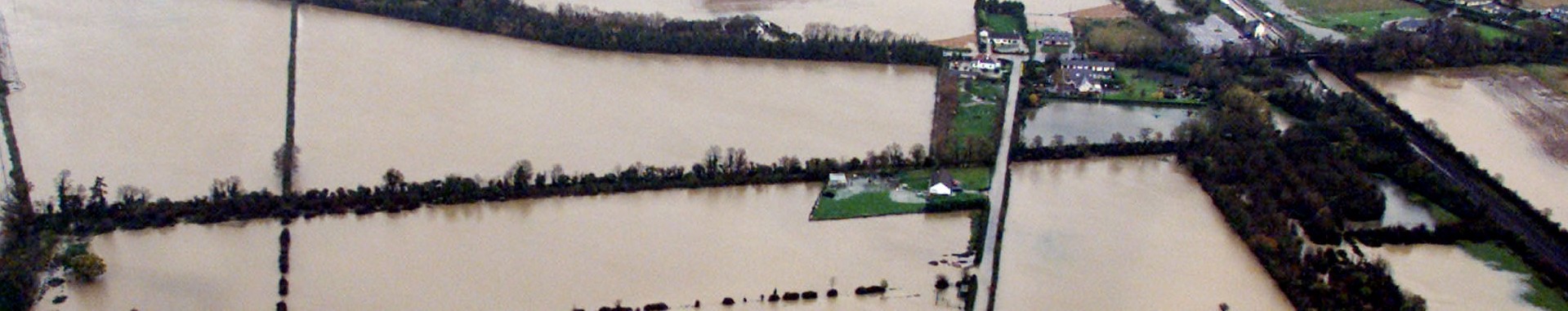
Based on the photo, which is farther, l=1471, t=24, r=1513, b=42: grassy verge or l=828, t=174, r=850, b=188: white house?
l=1471, t=24, r=1513, b=42: grassy verge

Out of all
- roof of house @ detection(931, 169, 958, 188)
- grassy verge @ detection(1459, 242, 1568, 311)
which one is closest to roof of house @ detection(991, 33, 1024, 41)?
roof of house @ detection(931, 169, 958, 188)

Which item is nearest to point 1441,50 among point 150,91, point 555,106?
point 555,106

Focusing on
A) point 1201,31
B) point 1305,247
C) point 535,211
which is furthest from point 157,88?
point 1201,31

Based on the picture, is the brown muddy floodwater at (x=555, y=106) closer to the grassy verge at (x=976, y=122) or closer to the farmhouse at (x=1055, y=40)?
the grassy verge at (x=976, y=122)

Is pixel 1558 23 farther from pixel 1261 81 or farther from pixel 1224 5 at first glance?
pixel 1261 81

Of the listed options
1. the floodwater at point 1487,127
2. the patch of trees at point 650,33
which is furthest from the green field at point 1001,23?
the floodwater at point 1487,127

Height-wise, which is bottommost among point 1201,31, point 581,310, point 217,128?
point 581,310

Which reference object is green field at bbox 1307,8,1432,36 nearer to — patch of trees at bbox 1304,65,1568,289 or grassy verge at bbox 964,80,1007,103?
patch of trees at bbox 1304,65,1568,289
